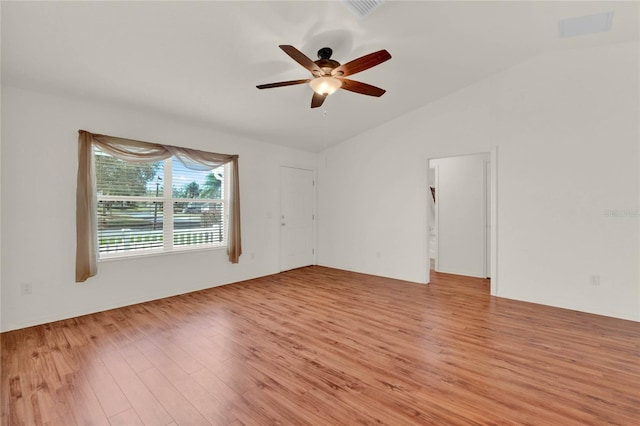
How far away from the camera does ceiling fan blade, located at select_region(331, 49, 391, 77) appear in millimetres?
2285

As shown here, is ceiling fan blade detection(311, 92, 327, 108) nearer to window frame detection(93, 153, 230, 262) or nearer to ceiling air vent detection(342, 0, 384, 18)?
ceiling air vent detection(342, 0, 384, 18)

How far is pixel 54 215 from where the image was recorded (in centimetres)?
320

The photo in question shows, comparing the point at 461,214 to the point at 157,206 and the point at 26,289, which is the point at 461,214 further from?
the point at 26,289

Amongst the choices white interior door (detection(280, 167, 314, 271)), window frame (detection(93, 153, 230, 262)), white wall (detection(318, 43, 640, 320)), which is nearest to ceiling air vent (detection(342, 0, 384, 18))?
white wall (detection(318, 43, 640, 320))

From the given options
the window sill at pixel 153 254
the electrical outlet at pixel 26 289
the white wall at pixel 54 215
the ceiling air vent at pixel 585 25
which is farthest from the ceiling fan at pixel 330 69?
the electrical outlet at pixel 26 289

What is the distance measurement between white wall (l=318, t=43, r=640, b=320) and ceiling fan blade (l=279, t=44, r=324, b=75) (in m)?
2.91

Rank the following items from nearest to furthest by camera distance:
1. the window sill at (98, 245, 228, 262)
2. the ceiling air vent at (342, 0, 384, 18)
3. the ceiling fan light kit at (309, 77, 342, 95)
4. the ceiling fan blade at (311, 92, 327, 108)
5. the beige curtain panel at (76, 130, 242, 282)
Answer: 1. the ceiling air vent at (342, 0, 384, 18)
2. the ceiling fan light kit at (309, 77, 342, 95)
3. the ceiling fan blade at (311, 92, 327, 108)
4. the beige curtain panel at (76, 130, 242, 282)
5. the window sill at (98, 245, 228, 262)

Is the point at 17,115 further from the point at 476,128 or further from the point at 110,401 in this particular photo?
the point at 476,128

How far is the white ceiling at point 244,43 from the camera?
2285 mm

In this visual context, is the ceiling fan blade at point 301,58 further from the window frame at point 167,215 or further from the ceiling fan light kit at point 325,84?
the window frame at point 167,215

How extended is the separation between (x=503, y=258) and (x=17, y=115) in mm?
6255

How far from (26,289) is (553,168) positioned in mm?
6486

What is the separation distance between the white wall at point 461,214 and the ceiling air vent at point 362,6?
12.4ft

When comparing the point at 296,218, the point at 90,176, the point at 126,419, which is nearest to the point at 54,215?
the point at 90,176
